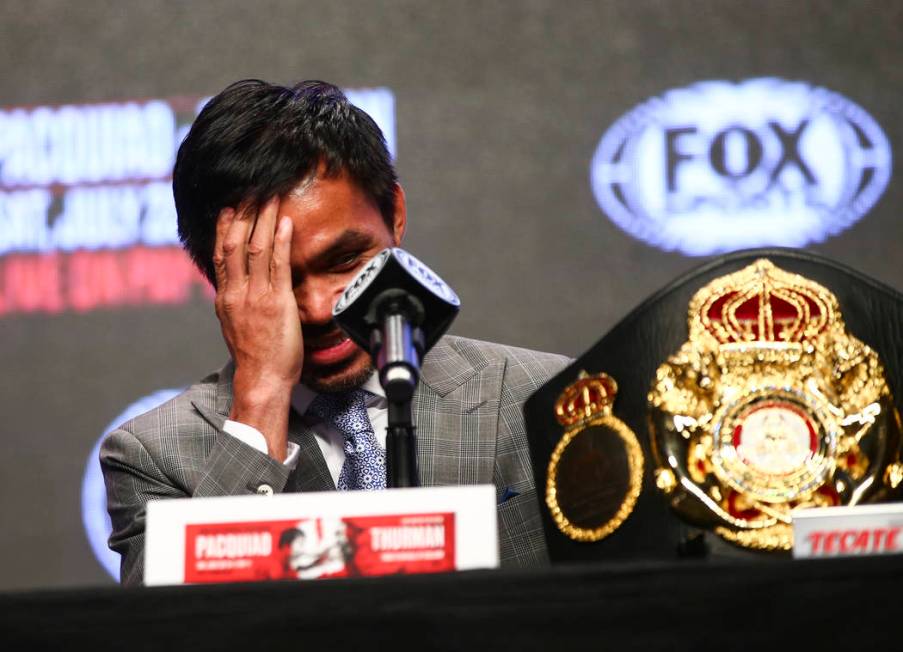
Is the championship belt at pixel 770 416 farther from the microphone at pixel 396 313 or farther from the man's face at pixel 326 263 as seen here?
the man's face at pixel 326 263

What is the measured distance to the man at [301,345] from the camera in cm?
146

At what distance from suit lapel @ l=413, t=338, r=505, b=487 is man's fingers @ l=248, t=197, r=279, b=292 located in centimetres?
26

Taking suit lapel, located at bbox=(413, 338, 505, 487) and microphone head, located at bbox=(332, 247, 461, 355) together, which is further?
suit lapel, located at bbox=(413, 338, 505, 487)

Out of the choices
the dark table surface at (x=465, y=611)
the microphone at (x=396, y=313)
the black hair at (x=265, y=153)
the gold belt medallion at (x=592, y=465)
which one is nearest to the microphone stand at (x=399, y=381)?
the microphone at (x=396, y=313)

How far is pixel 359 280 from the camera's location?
1028 millimetres

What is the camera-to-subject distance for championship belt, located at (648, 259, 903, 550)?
90 cm

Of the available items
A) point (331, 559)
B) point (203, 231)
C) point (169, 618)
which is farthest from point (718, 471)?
point (203, 231)

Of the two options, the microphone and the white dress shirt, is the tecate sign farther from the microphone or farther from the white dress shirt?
the microphone

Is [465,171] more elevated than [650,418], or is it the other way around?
[465,171]

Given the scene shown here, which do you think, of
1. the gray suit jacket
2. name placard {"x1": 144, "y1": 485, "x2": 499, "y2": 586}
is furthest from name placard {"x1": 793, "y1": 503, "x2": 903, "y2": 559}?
the gray suit jacket

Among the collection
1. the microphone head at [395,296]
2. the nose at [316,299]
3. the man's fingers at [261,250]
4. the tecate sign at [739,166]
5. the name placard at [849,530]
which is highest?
the tecate sign at [739,166]

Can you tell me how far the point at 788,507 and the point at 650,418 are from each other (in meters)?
0.12

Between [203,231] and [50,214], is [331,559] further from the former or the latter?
[50,214]

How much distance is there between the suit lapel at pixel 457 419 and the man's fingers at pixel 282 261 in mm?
241
